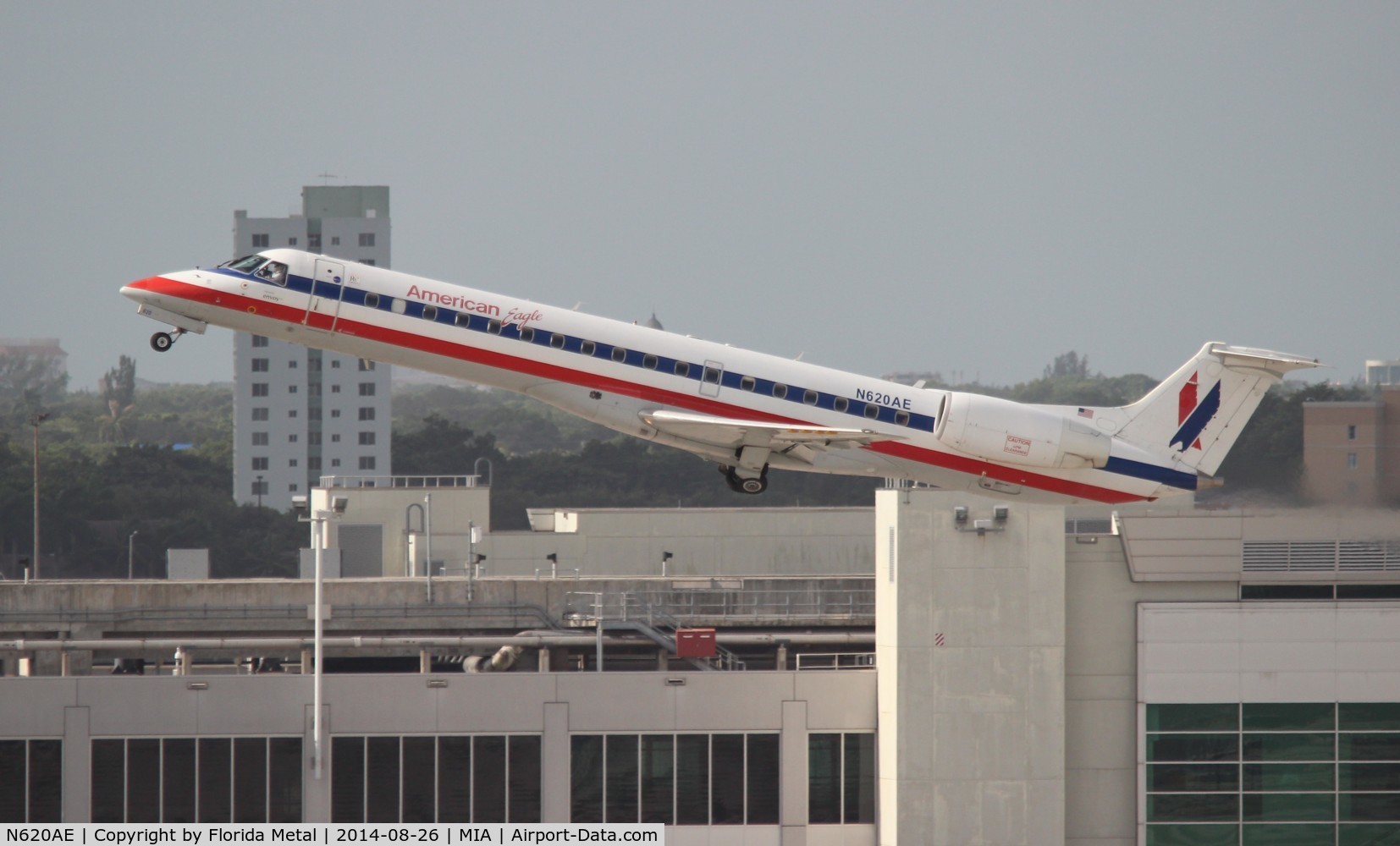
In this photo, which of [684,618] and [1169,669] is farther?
[684,618]

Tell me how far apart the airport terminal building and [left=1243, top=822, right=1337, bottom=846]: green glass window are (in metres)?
0.05

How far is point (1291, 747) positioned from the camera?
148 ft

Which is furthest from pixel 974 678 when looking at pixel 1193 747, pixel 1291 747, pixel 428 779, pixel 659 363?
pixel 428 779

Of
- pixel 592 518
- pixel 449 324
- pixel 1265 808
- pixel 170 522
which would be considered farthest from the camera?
pixel 170 522

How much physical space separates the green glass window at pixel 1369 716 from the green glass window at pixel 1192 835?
4023 mm

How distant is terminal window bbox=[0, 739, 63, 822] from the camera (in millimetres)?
45250

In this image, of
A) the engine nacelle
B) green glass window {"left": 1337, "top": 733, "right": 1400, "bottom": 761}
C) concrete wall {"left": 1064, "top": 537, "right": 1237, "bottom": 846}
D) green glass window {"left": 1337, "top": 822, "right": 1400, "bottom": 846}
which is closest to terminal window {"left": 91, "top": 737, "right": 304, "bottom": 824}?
the engine nacelle

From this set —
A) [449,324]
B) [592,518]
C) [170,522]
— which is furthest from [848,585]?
[170,522]

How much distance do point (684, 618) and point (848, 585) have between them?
707cm

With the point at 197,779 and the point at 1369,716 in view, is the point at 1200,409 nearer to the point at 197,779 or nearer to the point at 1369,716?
the point at 1369,716

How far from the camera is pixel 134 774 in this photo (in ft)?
150

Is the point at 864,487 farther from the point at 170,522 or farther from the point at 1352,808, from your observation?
the point at 1352,808

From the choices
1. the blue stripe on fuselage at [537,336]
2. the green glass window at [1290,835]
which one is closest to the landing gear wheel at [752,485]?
the blue stripe on fuselage at [537,336]

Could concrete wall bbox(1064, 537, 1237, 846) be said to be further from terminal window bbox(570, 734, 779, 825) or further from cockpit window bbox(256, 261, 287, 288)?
cockpit window bbox(256, 261, 287, 288)
